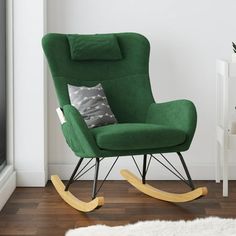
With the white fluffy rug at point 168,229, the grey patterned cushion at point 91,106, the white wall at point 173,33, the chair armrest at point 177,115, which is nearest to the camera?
the white fluffy rug at point 168,229

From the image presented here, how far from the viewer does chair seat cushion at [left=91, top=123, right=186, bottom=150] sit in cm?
346

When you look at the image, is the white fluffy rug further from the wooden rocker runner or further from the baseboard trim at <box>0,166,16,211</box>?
the baseboard trim at <box>0,166,16,211</box>

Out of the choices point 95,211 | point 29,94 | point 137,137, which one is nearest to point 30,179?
point 29,94

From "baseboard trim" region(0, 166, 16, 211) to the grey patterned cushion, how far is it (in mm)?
664

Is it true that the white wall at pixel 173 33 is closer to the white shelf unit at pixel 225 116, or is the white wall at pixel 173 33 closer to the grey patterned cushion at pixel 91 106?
the white shelf unit at pixel 225 116

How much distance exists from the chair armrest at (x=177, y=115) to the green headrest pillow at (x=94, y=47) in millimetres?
465

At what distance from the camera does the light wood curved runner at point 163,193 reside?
370cm

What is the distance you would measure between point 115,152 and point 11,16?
1.37m

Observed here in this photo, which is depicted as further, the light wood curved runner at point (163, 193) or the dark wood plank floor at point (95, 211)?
the light wood curved runner at point (163, 193)

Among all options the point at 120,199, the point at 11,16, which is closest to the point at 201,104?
the point at 120,199

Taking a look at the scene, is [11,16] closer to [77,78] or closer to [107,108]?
[77,78]

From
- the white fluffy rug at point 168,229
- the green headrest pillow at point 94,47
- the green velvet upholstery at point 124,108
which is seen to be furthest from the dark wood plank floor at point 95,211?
the green headrest pillow at point 94,47

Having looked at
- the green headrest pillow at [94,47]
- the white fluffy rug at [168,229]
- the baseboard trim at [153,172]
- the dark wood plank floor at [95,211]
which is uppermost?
the green headrest pillow at [94,47]

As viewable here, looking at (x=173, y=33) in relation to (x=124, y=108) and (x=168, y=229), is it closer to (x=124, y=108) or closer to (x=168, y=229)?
(x=124, y=108)
